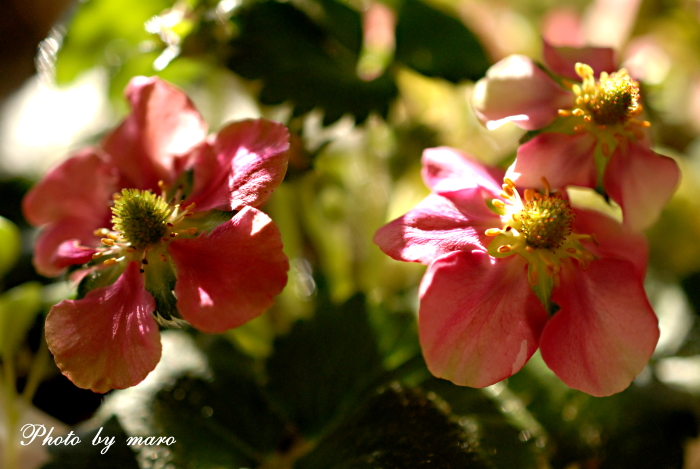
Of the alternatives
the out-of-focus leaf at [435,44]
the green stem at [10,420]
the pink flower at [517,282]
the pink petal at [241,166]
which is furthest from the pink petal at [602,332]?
the green stem at [10,420]

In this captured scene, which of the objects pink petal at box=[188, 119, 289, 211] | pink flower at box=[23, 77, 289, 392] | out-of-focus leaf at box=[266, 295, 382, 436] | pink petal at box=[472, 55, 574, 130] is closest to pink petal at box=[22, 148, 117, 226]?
pink flower at box=[23, 77, 289, 392]

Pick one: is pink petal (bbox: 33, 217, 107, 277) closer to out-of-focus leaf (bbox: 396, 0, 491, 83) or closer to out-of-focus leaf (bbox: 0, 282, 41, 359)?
out-of-focus leaf (bbox: 0, 282, 41, 359)

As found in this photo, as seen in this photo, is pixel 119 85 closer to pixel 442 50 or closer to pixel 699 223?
pixel 442 50

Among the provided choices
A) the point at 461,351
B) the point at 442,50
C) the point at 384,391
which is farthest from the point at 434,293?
the point at 442,50

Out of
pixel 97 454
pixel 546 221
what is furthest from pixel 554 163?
pixel 97 454

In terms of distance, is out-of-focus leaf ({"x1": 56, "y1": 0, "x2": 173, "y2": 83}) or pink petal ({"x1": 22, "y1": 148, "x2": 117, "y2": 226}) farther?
→ out-of-focus leaf ({"x1": 56, "y1": 0, "x2": 173, "y2": 83})

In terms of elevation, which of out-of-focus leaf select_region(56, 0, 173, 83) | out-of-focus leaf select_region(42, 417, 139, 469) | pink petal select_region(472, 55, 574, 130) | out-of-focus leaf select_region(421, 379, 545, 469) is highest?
out-of-focus leaf select_region(56, 0, 173, 83)
